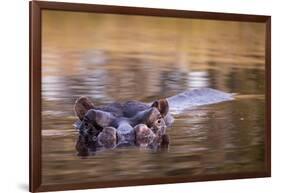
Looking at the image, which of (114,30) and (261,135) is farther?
(261,135)

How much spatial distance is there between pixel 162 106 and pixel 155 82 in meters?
0.14

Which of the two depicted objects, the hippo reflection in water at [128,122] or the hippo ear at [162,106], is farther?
the hippo ear at [162,106]

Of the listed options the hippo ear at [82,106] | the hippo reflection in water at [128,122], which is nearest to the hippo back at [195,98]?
the hippo reflection in water at [128,122]

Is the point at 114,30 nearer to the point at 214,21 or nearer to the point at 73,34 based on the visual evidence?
the point at 73,34

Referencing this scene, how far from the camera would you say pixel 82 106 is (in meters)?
3.15

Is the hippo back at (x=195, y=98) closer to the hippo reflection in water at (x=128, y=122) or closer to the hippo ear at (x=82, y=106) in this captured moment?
the hippo reflection in water at (x=128, y=122)

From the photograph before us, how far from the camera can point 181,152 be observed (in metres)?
3.36

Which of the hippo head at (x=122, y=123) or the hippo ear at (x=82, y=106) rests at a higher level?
the hippo ear at (x=82, y=106)

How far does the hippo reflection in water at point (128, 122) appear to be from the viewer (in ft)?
10.4

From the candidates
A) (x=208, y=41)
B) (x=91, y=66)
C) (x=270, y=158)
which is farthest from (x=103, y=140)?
(x=270, y=158)

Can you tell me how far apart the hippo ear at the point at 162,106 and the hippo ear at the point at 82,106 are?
0.38 metres

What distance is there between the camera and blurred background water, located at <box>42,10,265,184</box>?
3.10 metres

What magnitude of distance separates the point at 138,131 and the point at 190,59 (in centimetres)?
53

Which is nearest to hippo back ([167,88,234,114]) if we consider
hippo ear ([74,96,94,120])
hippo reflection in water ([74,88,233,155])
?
hippo reflection in water ([74,88,233,155])
